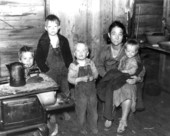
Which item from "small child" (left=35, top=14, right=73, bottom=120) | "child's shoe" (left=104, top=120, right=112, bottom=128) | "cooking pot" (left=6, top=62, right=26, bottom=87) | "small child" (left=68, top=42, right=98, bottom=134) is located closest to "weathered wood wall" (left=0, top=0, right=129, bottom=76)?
"small child" (left=35, top=14, right=73, bottom=120)

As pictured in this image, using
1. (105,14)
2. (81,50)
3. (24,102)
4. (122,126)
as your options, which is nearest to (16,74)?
(24,102)

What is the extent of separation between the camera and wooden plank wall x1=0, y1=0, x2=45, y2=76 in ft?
14.9

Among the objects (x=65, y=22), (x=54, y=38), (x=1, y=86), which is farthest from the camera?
(x=65, y=22)

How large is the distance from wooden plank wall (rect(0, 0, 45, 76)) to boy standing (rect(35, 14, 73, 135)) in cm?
56

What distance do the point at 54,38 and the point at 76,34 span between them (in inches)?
33.8

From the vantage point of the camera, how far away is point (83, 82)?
3.97 meters

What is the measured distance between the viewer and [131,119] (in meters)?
4.52

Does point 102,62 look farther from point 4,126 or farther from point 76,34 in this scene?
point 4,126

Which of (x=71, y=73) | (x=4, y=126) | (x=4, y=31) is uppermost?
(x=4, y=31)

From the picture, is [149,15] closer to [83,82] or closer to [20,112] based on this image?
[83,82]

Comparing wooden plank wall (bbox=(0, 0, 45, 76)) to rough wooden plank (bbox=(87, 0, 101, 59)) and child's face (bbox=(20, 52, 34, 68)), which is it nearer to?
rough wooden plank (bbox=(87, 0, 101, 59))

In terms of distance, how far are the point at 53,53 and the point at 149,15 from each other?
9.03 ft

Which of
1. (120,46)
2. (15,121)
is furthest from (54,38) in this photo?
(15,121)

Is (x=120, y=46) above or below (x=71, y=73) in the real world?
above
